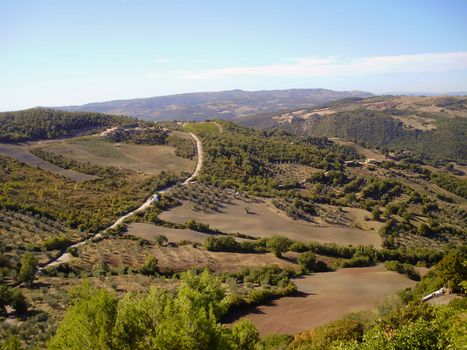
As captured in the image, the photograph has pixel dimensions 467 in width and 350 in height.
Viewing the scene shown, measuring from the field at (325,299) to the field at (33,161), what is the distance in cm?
5384

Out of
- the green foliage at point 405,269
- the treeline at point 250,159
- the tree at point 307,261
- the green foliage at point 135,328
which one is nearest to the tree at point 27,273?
the green foliage at point 135,328

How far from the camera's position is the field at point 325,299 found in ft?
108

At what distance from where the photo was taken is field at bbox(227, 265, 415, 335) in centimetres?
3297

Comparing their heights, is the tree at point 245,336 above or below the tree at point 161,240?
above

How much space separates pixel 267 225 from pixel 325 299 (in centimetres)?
2801

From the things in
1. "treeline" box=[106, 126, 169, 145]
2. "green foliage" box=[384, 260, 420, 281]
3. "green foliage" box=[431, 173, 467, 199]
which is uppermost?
"treeline" box=[106, 126, 169, 145]

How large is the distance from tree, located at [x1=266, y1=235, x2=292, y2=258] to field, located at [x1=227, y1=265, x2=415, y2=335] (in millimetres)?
7107

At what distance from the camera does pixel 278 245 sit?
53.8 meters

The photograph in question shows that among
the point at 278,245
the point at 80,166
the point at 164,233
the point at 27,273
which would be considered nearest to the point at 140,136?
the point at 80,166

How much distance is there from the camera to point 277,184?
89812mm

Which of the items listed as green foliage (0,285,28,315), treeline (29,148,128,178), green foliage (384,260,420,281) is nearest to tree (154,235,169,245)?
green foliage (0,285,28,315)

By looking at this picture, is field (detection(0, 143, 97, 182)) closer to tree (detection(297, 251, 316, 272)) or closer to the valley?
the valley

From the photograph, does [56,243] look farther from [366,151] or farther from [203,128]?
[366,151]

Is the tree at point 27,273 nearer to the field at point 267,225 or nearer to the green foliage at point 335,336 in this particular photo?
the green foliage at point 335,336
